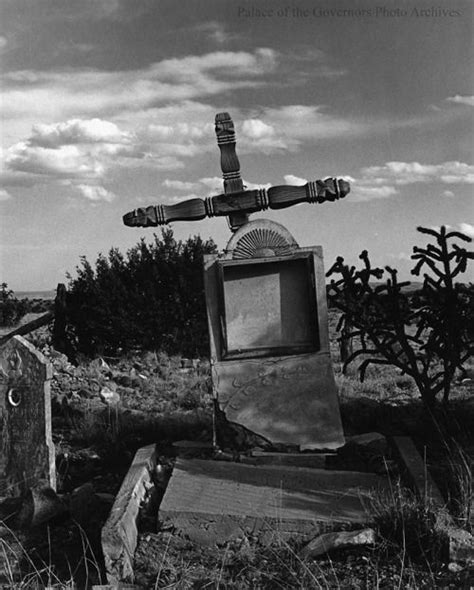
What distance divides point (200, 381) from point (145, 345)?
9.51 ft

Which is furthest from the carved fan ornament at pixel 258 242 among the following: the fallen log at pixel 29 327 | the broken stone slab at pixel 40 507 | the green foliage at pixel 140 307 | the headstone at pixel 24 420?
the green foliage at pixel 140 307

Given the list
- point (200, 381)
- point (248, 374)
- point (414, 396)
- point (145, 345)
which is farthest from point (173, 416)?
point (145, 345)

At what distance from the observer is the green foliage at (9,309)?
58.5 ft

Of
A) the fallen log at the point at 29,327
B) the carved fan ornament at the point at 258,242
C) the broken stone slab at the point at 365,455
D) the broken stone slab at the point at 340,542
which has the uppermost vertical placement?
the carved fan ornament at the point at 258,242

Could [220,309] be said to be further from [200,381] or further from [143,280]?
[143,280]

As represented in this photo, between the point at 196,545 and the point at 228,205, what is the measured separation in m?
3.13

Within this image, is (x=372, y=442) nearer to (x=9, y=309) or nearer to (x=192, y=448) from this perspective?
(x=192, y=448)

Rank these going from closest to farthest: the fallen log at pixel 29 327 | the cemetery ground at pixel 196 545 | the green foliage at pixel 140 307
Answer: the cemetery ground at pixel 196 545, the fallen log at pixel 29 327, the green foliage at pixel 140 307

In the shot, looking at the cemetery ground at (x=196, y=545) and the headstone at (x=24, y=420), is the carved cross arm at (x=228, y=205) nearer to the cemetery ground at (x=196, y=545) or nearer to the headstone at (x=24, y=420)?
the headstone at (x=24, y=420)

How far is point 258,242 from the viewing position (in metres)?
A: 6.79

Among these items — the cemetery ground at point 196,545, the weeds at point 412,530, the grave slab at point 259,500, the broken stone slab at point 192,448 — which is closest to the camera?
the cemetery ground at point 196,545

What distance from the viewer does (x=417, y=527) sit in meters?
4.58

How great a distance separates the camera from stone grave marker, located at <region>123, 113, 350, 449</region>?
6594 millimetres

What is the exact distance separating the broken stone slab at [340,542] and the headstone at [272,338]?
1872 millimetres
